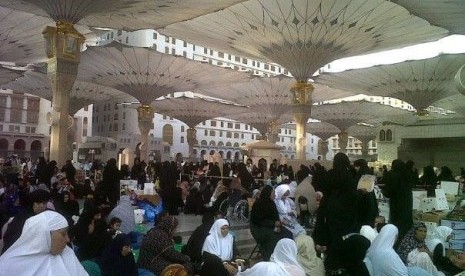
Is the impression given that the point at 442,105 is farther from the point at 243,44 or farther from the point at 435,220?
the point at 435,220

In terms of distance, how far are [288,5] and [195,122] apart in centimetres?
2416

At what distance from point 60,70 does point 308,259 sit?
11.5 meters

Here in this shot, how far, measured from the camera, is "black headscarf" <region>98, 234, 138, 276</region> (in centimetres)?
396

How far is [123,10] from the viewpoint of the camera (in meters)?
15.6

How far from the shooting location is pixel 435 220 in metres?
7.00

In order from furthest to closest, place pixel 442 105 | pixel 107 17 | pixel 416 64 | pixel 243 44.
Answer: pixel 442 105, pixel 416 64, pixel 243 44, pixel 107 17

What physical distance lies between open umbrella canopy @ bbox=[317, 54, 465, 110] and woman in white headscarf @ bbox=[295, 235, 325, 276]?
18.1 meters

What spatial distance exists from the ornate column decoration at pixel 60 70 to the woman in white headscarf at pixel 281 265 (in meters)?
11.8

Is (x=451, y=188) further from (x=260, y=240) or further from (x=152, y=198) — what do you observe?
(x=152, y=198)

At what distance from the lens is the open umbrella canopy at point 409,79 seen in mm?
21125

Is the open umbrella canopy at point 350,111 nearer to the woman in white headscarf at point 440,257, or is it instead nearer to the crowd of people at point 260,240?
the crowd of people at point 260,240

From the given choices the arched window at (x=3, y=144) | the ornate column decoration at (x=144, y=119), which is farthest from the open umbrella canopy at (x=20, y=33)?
the arched window at (x=3, y=144)

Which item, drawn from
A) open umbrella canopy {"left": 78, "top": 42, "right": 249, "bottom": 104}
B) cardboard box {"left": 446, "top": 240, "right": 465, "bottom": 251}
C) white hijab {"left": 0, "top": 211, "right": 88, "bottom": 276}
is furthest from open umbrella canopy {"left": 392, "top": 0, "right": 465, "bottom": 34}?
white hijab {"left": 0, "top": 211, "right": 88, "bottom": 276}

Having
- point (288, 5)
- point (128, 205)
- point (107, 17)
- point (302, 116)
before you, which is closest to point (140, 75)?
point (107, 17)
